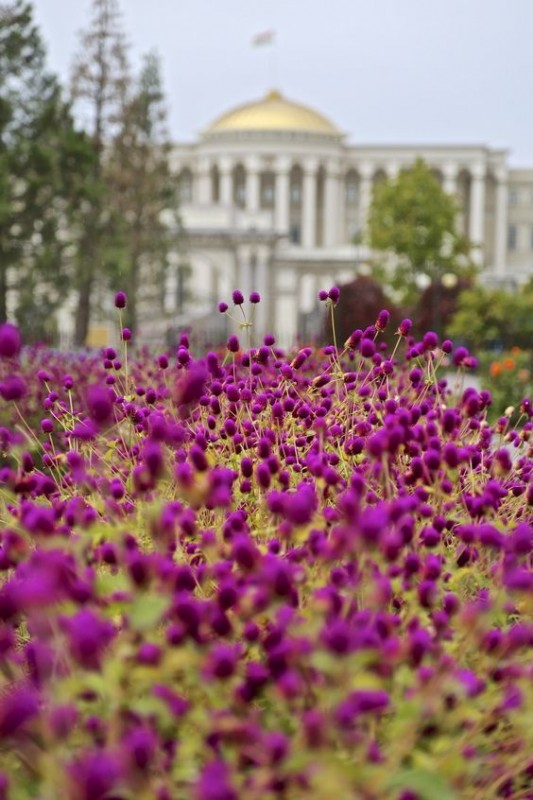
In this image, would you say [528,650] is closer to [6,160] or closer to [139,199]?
[6,160]

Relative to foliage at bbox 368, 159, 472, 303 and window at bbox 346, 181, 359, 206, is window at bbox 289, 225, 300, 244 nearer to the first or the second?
window at bbox 346, 181, 359, 206

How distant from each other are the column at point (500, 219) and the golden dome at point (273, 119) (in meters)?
15.3

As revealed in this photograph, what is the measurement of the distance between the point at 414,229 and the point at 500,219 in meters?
57.1

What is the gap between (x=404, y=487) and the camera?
361 cm

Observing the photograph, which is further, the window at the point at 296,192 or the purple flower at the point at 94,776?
the window at the point at 296,192

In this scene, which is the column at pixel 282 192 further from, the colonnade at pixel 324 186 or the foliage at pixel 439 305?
the foliage at pixel 439 305

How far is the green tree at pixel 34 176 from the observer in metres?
25.6

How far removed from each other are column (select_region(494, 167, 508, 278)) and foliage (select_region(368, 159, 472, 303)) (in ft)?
175

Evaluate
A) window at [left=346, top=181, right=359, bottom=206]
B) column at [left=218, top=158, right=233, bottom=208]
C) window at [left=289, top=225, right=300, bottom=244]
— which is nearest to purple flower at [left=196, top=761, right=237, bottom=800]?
column at [left=218, top=158, right=233, bottom=208]

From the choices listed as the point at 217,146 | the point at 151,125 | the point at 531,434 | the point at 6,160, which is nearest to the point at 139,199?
the point at 151,125

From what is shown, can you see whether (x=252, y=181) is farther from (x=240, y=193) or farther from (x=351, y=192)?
(x=351, y=192)

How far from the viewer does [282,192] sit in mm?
100188

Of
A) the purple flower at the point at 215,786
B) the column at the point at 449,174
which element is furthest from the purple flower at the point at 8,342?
the column at the point at 449,174

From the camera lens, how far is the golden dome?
3927 inches
